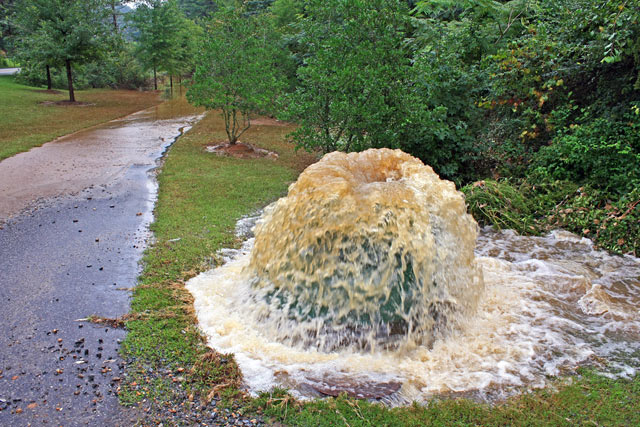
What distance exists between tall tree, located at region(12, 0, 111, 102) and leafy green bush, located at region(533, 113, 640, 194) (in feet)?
75.7

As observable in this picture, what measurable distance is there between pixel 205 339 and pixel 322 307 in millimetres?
1185

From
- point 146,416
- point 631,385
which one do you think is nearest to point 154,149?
point 146,416

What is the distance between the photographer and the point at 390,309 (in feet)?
14.7

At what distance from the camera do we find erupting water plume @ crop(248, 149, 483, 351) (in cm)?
448

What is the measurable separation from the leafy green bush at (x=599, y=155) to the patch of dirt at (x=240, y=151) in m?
7.25

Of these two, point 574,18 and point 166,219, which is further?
point 574,18

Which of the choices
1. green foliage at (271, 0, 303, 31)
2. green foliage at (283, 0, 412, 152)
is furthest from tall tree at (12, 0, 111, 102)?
green foliage at (283, 0, 412, 152)

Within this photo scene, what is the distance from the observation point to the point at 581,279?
5.89 meters

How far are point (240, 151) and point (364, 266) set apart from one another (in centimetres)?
952

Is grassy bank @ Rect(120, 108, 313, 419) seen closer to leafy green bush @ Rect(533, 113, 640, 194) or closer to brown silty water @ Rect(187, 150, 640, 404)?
brown silty water @ Rect(187, 150, 640, 404)

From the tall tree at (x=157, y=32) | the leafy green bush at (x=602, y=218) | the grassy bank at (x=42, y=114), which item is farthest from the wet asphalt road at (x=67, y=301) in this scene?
the tall tree at (x=157, y=32)

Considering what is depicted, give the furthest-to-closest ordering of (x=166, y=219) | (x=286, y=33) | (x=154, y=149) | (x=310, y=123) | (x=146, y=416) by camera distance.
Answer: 1. (x=286, y=33)
2. (x=154, y=149)
3. (x=310, y=123)
4. (x=166, y=219)
5. (x=146, y=416)

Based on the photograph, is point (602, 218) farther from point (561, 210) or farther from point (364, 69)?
point (364, 69)

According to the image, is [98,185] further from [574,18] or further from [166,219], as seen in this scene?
→ [574,18]
